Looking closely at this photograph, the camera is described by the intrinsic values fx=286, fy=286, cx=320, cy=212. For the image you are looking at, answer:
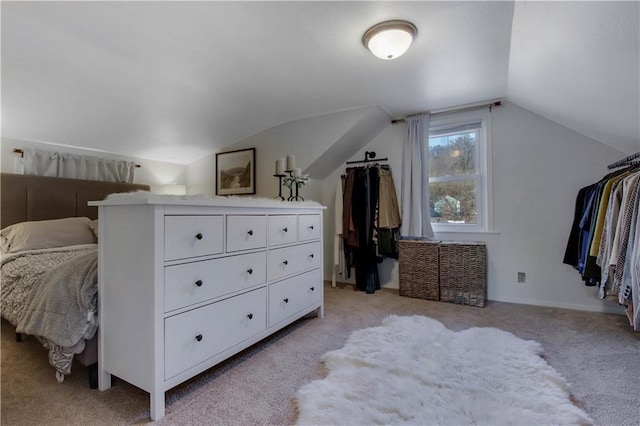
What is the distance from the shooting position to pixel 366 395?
1383 mm

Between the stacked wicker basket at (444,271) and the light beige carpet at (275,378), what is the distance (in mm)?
394

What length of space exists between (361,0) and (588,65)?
148 cm

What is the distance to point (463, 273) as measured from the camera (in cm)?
292

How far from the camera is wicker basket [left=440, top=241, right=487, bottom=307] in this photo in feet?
9.38

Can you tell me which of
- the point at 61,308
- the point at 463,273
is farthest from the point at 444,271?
the point at 61,308

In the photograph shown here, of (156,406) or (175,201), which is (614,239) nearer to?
(175,201)

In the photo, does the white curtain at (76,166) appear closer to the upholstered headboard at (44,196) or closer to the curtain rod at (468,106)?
the upholstered headboard at (44,196)

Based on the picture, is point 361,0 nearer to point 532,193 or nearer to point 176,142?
point 532,193

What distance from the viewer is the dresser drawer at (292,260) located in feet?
6.67

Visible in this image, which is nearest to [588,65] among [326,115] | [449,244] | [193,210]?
[449,244]

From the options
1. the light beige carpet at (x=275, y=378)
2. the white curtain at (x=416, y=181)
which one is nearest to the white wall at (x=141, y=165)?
the light beige carpet at (x=275, y=378)

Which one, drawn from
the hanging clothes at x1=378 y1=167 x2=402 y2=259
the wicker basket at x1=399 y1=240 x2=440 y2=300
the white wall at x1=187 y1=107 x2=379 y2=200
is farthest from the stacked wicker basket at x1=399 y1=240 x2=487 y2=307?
the white wall at x1=187 y1=107 x2=379 y2=200

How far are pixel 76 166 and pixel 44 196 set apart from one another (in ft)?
1.58

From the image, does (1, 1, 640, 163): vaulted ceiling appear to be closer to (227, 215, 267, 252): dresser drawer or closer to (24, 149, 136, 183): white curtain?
(24, 149, 136, 183): white curtain
